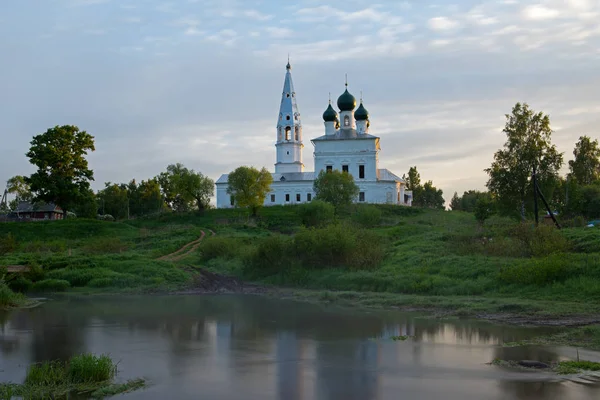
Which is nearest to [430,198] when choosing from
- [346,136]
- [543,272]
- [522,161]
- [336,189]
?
[346,136]

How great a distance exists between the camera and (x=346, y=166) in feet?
207

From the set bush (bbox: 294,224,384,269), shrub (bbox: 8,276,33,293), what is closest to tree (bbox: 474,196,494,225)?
bush (bbox: 294,224,384,269)

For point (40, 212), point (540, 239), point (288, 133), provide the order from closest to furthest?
point (540, 239) < point (40, 212) < point (288, 133)

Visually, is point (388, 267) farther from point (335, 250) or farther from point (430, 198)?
point (430, 198)

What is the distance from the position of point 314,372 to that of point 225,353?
2531 millimetres

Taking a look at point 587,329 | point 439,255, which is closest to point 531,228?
point 439,255

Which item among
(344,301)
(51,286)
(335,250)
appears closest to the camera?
(344,301)

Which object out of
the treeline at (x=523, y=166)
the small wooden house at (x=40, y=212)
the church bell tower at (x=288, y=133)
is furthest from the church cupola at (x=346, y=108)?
the treeline at (x=523, y=166)

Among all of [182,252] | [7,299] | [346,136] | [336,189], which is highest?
[346,136]

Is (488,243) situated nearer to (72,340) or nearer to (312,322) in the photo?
(312,322)

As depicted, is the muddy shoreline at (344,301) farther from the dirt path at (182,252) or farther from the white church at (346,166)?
the white church at (346,166)

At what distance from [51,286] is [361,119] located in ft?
140

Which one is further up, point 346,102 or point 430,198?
point 346,102

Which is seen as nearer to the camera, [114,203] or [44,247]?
[44,247]
